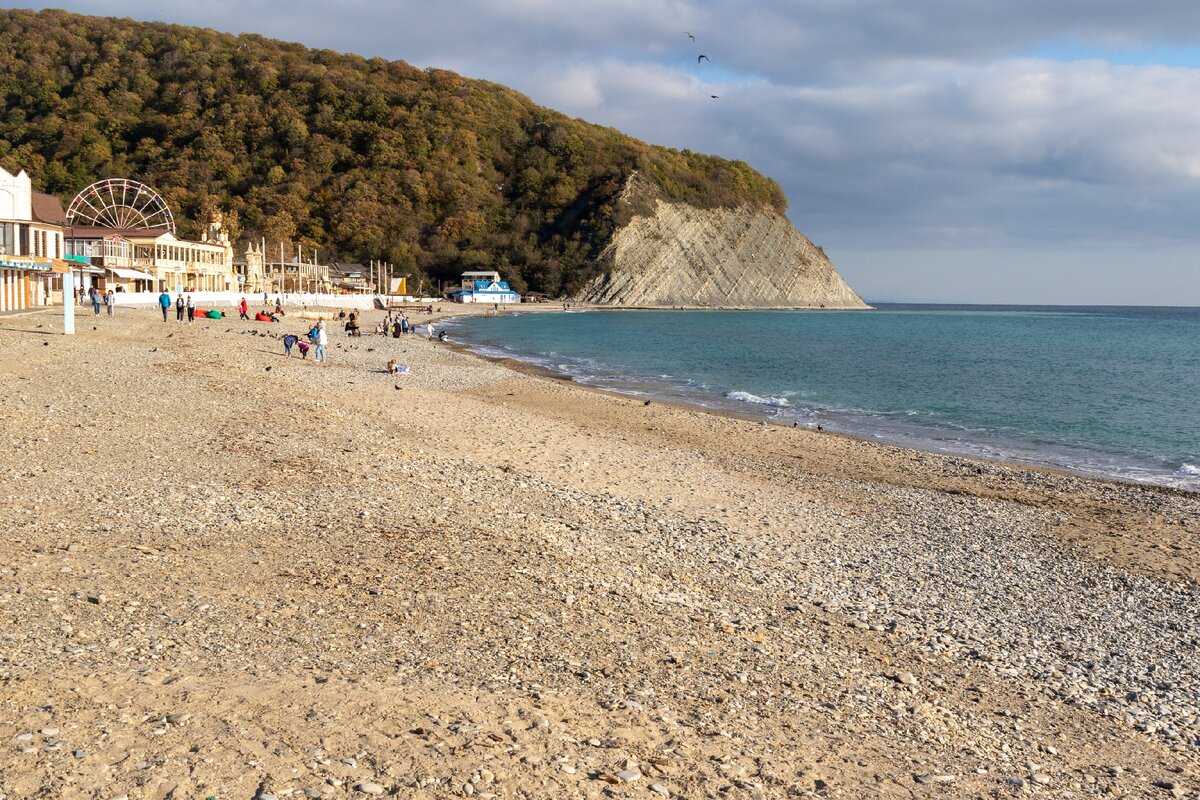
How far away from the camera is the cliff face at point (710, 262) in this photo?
131 m

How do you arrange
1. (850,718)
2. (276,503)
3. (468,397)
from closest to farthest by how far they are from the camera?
(850,718) < (276,503) < (468,397)

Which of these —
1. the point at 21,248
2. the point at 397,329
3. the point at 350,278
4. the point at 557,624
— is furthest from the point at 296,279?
the point at 557,624

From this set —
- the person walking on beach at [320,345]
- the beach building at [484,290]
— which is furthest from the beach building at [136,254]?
the beach building at [484,290]

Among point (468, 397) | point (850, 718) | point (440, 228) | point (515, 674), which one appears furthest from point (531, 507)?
point (440, 228)

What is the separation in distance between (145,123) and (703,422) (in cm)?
12750

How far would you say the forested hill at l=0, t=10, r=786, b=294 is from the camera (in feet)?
389

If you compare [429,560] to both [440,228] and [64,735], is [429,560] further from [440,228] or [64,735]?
[440,228]

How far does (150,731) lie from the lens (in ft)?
16.9

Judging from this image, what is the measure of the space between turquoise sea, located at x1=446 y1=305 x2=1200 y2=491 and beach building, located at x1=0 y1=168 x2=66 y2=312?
66.5 ft

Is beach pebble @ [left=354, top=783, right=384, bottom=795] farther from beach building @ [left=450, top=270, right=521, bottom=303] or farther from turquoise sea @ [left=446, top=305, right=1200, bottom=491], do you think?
beach building @ [left=450, top=270, right=521, bottom=303]

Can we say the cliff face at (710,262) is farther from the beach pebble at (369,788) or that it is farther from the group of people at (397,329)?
the beach pebble at (369,788)

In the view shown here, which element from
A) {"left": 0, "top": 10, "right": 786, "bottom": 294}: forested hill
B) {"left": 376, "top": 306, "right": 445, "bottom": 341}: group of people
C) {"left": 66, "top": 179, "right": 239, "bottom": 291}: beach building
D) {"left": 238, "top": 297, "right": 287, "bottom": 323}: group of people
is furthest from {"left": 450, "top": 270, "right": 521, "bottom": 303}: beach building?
{"left": 376, "top": 306, "right": 445, "bottom": 341}: group of people

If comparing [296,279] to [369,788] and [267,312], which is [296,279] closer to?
[267,312]

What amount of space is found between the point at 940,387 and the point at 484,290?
284 ft
